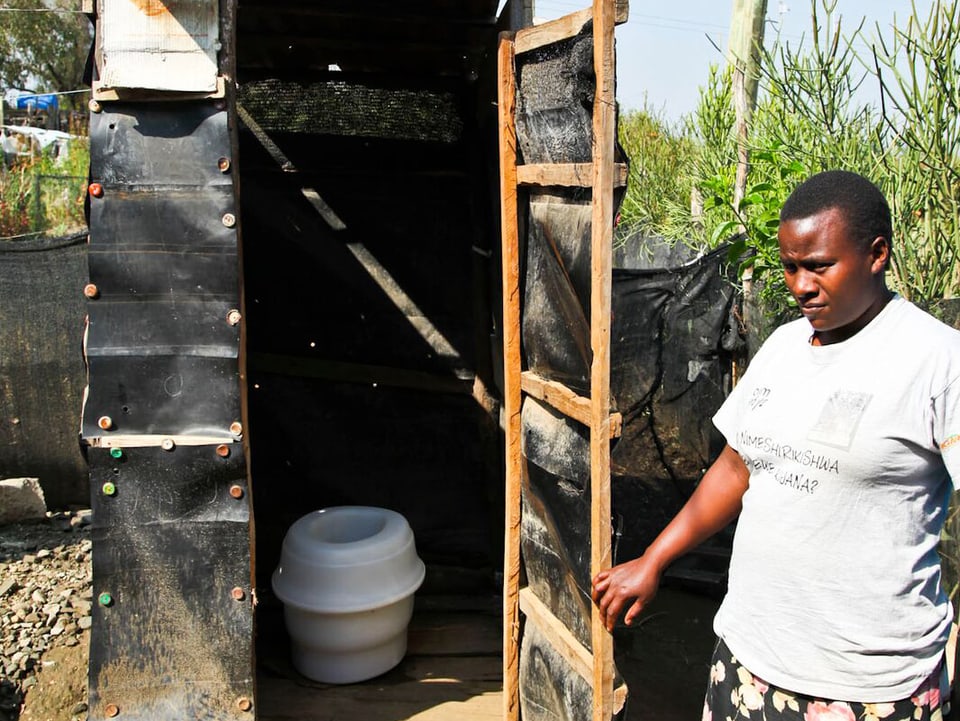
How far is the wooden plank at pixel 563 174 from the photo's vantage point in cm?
254

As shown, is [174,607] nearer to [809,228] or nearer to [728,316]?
[809,228]

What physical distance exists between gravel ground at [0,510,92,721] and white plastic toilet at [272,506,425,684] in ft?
3.31

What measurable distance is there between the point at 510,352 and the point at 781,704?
1563mm

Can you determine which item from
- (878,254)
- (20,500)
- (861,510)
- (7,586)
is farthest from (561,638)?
(20,500)

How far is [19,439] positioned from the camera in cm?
619

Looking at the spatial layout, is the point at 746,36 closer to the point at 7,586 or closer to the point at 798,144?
the point at 798,144

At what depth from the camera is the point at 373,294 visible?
4938 millimetres

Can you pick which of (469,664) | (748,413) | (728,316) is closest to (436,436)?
(469,664)

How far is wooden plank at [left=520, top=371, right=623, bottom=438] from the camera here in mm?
2631

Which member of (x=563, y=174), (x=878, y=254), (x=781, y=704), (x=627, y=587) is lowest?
(x=781, y=704)

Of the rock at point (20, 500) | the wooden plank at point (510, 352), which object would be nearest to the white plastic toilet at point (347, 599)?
the wooden plank at point (510, 352)

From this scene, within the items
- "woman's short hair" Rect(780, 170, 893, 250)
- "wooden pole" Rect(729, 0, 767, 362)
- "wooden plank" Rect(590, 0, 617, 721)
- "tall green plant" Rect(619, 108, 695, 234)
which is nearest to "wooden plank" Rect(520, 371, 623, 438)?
"wooden plank" Rect(590, 0, 617, 721)

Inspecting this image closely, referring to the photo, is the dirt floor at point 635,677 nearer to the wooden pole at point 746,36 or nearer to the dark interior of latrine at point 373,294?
the dark interior of latrine at point 373,294

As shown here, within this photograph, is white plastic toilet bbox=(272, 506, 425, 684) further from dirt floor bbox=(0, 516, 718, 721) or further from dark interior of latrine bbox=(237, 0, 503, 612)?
dark interior of latrine bbox=(237, 0, 503, 612)
